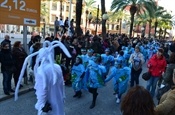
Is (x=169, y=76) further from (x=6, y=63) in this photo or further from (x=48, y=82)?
(x=6, y=63)

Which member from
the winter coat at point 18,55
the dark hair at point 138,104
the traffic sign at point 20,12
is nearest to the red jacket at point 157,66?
the winter coat at point 18,55

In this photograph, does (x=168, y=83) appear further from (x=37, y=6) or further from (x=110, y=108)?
(x=37, y=6)

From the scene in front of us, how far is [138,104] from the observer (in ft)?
8.19

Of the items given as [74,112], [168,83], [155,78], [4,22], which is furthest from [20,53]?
[168,83]

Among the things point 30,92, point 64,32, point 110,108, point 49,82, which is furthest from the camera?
point 64,32

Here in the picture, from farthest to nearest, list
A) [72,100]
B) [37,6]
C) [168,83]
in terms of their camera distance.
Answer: [37,6]
[72,100]
[168,83]

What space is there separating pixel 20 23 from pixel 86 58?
2.62 m

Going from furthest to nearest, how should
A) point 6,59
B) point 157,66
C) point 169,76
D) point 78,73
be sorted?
point 78,73
point 157,66
point 6,59
point 169,76

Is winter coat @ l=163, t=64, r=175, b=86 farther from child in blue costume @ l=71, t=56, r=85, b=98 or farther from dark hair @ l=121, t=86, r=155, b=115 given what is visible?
dark hair @ l=121, t=86, r=155, b=115

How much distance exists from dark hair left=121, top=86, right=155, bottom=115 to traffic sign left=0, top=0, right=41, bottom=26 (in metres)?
7.27

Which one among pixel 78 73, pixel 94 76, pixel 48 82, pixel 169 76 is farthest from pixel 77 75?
pixel 48 82

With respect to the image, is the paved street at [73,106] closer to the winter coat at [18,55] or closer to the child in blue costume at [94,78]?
the child in blue costume at [94,78]

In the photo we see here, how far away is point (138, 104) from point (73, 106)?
18.4ft

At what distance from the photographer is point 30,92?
31.2 feet
